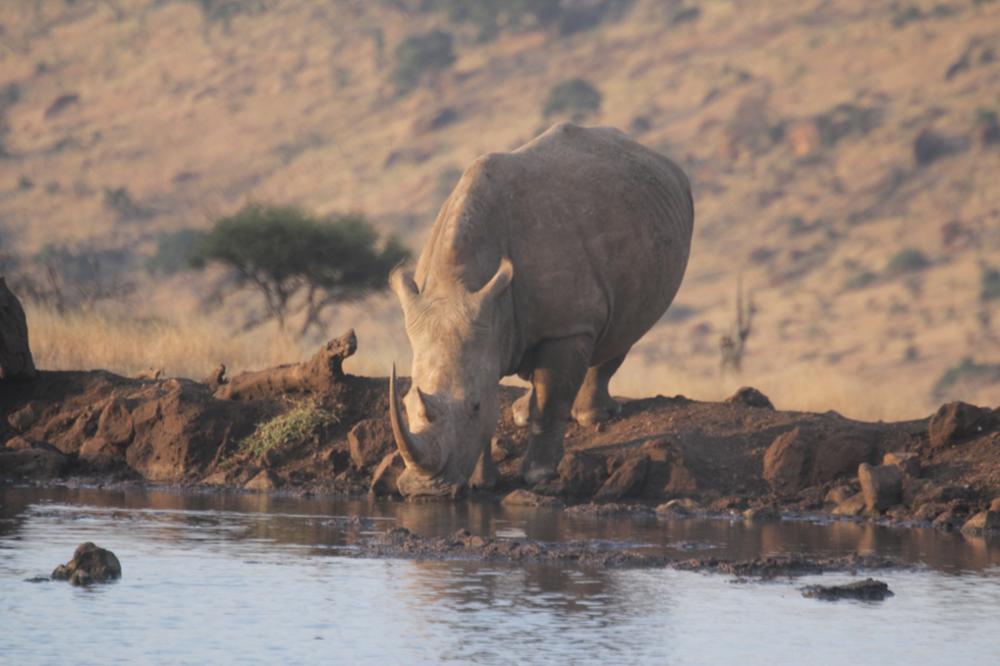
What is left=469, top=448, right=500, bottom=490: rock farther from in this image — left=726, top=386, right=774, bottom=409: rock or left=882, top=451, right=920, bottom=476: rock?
left=882, top=451, right=920, bottom=476: rock

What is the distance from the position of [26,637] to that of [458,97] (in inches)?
2049

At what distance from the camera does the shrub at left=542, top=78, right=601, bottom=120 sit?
185 ft

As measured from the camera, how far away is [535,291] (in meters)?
13.0

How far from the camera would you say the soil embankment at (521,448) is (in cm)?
1325

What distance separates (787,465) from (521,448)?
2093 millimetres

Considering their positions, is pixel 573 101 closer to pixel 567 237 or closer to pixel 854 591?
pixel 567 237

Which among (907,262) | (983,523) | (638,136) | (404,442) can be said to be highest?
(638,136)

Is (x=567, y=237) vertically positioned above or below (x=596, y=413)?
above

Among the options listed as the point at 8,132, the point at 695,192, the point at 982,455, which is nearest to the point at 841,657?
the point at 982,455

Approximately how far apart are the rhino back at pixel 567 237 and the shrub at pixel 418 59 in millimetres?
45672

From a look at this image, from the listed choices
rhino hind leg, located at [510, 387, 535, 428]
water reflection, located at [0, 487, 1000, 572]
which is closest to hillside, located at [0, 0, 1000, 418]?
rhino hind leg, located at [510, 387, 535, 428]

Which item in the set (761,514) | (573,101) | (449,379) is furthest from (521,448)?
(573,101)

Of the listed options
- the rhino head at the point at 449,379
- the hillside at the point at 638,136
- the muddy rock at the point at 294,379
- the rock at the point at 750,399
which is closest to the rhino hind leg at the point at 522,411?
the muddy rock at the point at 294,379

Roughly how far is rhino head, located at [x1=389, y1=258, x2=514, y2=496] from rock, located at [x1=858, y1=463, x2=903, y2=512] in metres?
2.66
